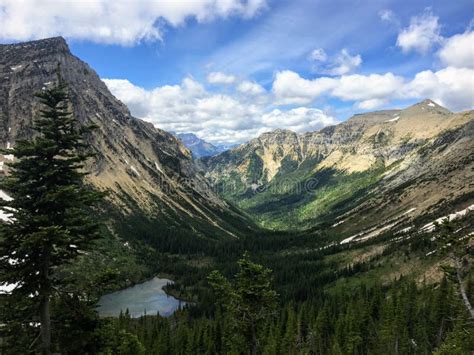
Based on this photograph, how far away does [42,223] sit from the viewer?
20156mm

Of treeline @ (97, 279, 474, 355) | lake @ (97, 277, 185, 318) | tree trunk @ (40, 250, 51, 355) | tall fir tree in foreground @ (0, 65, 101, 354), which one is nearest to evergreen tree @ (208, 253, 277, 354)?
tall fir tree in foreground @ (0, 65, 101, 354)

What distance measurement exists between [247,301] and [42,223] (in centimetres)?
1839

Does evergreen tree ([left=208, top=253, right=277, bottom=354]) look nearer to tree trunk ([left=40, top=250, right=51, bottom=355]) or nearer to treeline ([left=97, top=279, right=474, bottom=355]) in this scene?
tree trunk ([left=40, top=250, right=51, bottom=355])

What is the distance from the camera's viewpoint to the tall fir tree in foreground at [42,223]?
19438 mm

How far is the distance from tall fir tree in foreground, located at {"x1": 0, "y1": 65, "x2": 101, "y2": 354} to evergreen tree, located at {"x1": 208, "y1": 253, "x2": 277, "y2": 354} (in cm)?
1444

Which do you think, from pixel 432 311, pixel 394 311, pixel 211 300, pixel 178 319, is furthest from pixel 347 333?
pixel 211 300

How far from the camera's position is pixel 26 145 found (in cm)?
2033

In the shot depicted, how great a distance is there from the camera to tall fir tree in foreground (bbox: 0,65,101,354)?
19438mm

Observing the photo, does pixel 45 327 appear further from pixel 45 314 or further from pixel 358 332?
pixel 358 332

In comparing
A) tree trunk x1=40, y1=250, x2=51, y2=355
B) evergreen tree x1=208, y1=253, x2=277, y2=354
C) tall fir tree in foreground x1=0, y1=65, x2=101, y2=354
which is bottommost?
evergreen tree x1=208, y1=253, x2=277, y2=354

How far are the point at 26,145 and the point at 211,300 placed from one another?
172 m

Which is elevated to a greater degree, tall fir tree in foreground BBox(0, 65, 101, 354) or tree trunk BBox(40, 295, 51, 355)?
tall fir tree in foreground BBox(0, 65, 101, 354)

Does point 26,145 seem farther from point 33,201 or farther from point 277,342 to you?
point 277,342

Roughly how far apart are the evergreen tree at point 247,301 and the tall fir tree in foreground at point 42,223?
47.4 feet
